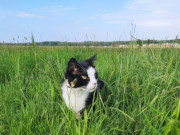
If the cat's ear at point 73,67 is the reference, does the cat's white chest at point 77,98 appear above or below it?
below

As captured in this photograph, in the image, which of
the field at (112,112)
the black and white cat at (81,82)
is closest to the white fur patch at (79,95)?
the black and white cat at (81,82)

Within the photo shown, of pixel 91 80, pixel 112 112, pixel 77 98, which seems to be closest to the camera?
pixel 112 112

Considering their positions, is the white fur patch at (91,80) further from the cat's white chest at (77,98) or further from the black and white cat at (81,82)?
the cat's white chest at (77,98)

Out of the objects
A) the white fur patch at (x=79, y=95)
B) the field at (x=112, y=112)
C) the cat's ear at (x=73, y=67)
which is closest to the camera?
the field at (x=112, y=112)

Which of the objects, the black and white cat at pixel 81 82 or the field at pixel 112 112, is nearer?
the field at pixel 112 112

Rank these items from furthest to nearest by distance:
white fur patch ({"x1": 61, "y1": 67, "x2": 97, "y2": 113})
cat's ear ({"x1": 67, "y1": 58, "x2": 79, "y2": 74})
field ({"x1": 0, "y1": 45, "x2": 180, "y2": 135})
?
white fur patch ({"x1": 61, "y1": 67, "x2": 97, "y2": 113}) → cat's ear ({"x1": 67, "y1": 58, "x2": 79, "y2": 74}) → field ({"x1": 0, "y1": 45, "x2": 180, "y2": 135})

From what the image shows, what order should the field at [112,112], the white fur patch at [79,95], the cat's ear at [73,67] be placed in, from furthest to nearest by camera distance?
the white fur patch at [79,95], the cat's ear at [73,67], the field at [112,112]

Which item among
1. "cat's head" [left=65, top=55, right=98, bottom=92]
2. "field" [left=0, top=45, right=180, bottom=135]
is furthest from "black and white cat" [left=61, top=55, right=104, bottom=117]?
"field" [left=0, top=45, right=180, bottom=135]

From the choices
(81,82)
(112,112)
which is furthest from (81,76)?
(112,112)

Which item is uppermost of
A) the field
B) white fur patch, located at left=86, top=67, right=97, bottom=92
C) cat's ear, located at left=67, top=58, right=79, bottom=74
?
cat's ear, located at left=67, top=58, right=79, bottom=74

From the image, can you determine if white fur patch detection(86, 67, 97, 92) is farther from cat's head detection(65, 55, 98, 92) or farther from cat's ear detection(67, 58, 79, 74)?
cat's ear detection(67, 58, 79, 74)

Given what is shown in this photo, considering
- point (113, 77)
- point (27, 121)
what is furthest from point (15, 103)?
point (113, 77)

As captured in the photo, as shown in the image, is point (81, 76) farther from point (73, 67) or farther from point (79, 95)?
point (79, 95)

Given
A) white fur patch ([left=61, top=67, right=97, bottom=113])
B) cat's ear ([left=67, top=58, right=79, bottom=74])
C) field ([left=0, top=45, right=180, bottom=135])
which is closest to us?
Answer: field ([left=0, top=45, right=180, bottom=135])
